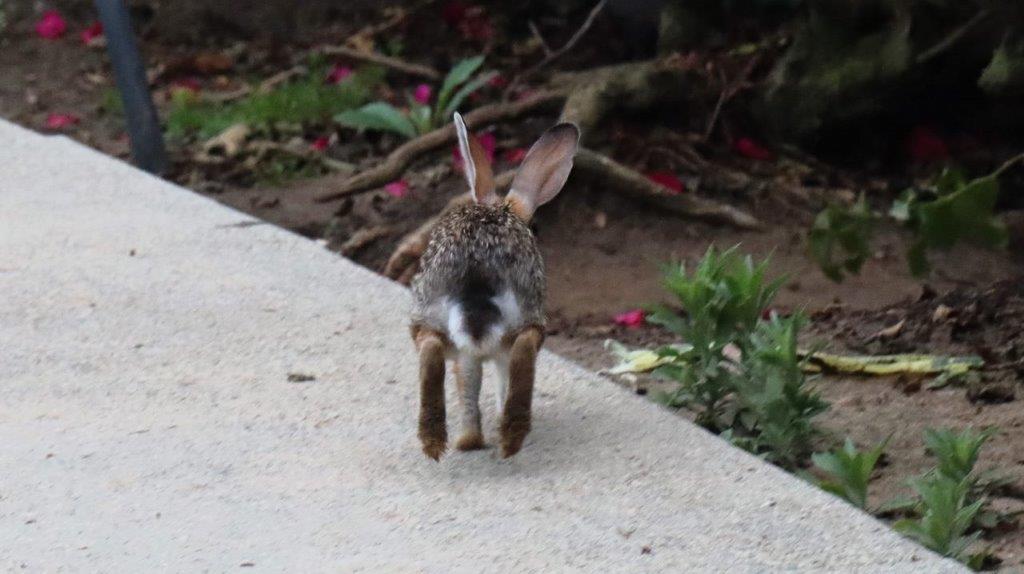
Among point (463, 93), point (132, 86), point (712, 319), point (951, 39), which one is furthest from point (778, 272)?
point (132, 86)

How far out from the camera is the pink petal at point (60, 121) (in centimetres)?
820

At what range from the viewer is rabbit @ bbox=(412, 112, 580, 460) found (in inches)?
138

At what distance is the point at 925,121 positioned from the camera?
24.3ft

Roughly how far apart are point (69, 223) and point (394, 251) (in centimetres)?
128

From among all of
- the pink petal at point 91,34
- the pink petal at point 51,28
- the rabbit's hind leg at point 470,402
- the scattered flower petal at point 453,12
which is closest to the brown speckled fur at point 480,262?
the rabbit's hind leg at point 470,402

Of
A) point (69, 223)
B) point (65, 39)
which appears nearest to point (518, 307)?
point (69, 223)

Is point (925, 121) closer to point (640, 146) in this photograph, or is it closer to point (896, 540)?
point (640, 146)

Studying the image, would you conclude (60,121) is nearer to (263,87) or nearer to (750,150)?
(263,87)

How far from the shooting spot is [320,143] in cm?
778

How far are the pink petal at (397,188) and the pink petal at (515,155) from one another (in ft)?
1.54

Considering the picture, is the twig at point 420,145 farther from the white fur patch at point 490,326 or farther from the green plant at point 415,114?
the white fur patch at point 490,326

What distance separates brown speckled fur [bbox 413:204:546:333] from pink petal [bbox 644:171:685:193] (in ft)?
10.4

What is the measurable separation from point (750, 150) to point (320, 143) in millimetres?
2035

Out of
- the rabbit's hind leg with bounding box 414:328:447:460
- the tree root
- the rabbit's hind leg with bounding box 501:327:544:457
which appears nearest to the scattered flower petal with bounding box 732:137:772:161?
the tree root
